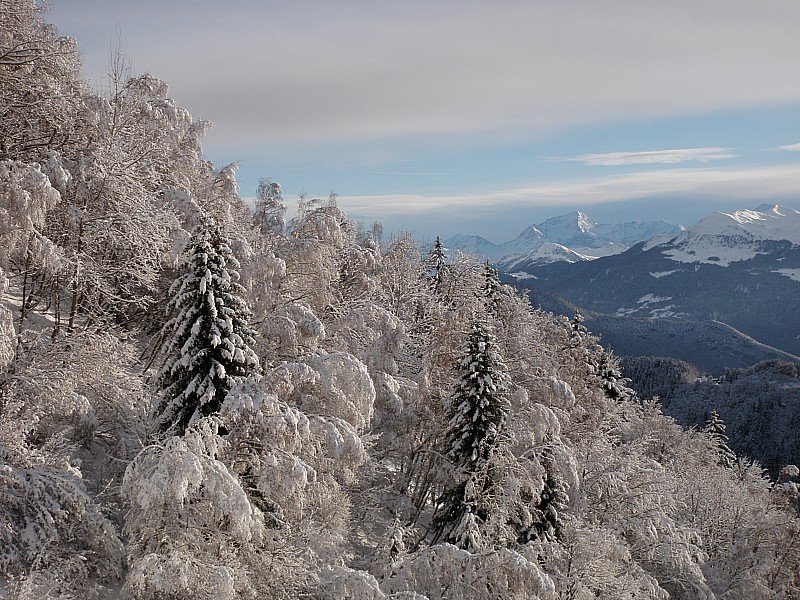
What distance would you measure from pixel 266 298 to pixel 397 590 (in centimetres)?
769

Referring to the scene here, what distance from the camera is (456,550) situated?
497 inches

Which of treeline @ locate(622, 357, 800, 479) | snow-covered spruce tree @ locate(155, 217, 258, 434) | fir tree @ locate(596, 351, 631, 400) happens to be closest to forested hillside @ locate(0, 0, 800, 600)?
snow-covered spruce tree @ locate(155, 217, 258, 434)

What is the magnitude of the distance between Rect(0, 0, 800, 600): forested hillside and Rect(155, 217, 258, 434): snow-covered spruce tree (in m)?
0.05

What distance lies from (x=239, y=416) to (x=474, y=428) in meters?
8.00

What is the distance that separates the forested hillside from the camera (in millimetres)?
9672

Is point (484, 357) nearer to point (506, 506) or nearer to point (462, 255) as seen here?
point (506, 506)

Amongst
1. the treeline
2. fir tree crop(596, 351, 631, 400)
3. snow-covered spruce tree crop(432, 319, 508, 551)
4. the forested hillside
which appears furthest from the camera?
the treeline

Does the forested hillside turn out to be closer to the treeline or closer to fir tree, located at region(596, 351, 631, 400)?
fir tree, located at region(596, 351, 631, 400)

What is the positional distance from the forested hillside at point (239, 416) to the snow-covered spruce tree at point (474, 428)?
67 millimetres

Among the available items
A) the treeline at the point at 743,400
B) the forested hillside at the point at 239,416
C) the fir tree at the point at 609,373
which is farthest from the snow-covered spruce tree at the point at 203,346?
the treeline at the point at 743,400

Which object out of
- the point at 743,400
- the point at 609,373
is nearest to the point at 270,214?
the point at 609,373

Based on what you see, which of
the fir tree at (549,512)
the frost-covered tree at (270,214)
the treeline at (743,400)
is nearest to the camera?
→ the fir tree at (549,512)

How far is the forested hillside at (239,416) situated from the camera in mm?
9672

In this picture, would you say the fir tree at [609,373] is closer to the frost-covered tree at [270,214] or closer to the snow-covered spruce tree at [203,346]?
the frost-covered tree at [270,214]
